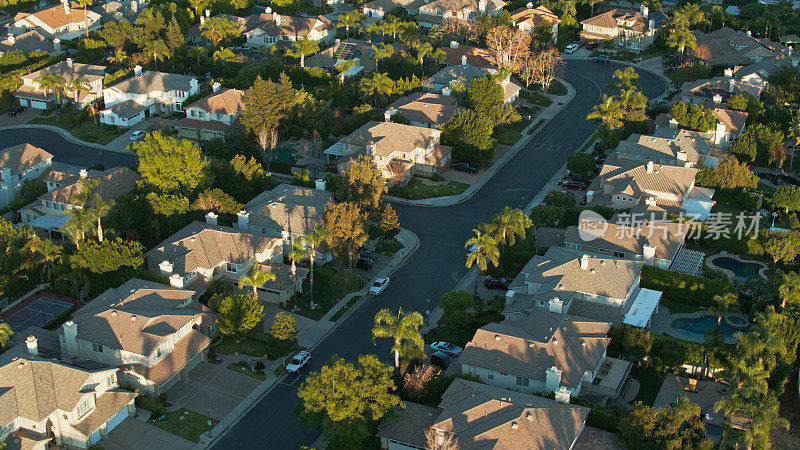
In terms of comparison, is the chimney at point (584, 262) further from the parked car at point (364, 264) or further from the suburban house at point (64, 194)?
the suburban house at point (64, 194)

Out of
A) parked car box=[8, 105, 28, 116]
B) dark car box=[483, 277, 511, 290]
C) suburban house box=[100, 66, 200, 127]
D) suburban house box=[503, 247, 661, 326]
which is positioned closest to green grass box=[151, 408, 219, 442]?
suburban house box=[503, 247, 661, 326]

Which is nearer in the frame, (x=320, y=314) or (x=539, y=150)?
A: (x=320, y=314)

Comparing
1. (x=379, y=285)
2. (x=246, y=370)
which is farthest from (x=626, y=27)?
(x=246, y=370)

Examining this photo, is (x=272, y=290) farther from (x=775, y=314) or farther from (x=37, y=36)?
(x=37, y=36)

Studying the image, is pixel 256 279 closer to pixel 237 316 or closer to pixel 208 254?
pixel 237 316

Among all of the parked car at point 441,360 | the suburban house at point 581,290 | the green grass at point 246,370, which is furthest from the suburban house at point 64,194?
the suburban house at point 581,290

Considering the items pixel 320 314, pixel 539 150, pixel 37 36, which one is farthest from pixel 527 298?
pixel 37 36
